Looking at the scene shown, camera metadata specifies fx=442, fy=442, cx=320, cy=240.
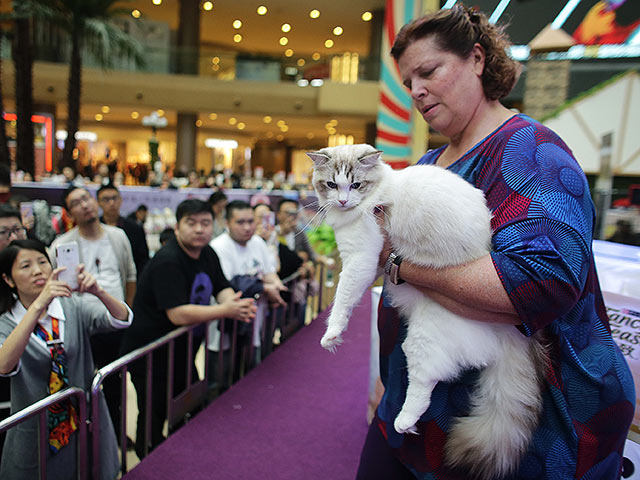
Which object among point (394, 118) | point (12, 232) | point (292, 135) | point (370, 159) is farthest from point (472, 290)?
point (292, 135)

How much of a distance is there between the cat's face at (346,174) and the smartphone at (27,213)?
12.6 feet

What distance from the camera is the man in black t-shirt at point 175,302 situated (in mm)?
2471

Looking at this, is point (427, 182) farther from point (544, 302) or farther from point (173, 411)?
point (173, 411)

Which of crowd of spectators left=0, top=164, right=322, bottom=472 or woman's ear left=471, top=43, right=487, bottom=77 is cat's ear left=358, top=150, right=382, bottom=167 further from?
crowd of spectators left=0, top=164, right=322, bottom=472

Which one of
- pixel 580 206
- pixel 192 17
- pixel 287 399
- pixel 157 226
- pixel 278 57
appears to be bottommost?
pixel 287 399

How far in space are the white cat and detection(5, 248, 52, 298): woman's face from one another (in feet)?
5.55

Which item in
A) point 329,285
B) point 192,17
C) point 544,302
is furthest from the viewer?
point 192,17

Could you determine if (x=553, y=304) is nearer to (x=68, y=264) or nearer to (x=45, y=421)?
(x=45, y=421)

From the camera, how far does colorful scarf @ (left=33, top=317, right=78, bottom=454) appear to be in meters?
1.81

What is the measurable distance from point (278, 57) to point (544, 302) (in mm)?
16740

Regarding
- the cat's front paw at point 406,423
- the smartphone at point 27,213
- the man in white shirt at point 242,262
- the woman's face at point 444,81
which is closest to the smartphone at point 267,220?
the man in white shirt at point 242,262

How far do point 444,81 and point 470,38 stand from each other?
109 millimetres

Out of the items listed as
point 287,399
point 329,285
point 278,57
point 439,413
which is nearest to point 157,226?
point 329,285

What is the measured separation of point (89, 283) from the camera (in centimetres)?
204
